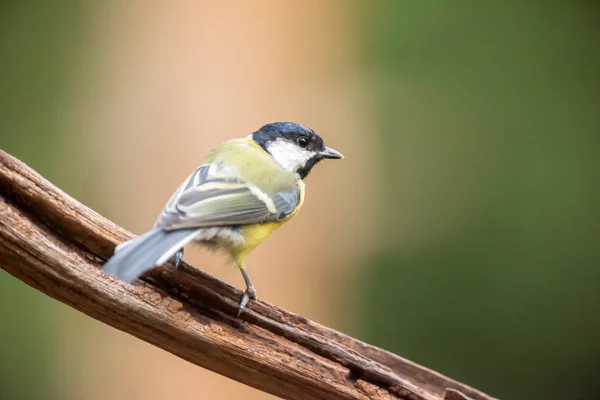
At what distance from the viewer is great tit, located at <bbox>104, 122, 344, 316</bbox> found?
3.23 ft

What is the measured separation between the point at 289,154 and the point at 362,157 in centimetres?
120

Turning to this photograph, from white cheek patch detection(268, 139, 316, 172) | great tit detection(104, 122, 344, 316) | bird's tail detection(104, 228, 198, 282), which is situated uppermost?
white cheek patch detection(268, 139, 316, 172)

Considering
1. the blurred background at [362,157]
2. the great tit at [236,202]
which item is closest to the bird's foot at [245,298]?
the great tit at [236,202]

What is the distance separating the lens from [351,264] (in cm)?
269

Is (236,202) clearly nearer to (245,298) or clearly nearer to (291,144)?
(245,298)

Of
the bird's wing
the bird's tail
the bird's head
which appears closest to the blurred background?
the bird's head

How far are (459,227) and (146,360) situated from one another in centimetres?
144

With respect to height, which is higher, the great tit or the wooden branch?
the great tit

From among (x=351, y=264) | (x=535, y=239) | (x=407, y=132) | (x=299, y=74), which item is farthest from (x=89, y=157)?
(x=535, y=239)

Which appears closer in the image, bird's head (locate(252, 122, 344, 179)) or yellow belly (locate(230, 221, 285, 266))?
yellow belly (locate(230, 221, 285, 266))

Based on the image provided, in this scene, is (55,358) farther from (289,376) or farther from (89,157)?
(289,376)

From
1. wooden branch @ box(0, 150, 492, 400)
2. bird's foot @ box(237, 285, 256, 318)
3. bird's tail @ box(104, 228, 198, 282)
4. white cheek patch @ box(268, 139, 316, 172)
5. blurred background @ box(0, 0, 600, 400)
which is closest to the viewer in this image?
bird's tail @ box(104, 228, 198, 282)

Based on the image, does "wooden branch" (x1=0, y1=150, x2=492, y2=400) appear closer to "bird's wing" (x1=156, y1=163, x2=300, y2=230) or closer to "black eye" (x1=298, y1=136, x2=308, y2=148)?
"bird's wing" (x1=156, y1=163, x2=300, y2=230)

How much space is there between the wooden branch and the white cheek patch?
47cm
